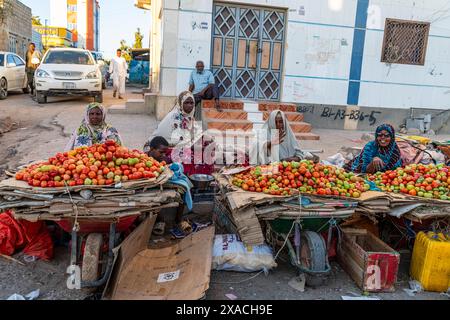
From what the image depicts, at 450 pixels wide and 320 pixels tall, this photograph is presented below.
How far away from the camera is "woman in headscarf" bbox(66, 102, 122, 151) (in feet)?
15.1

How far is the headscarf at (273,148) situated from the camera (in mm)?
5445

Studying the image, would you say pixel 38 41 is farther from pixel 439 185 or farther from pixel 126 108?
pixel 439 185

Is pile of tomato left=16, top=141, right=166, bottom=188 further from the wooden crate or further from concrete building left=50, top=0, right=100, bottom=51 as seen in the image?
concrete building left=50, top=0, right=100, bottom=51

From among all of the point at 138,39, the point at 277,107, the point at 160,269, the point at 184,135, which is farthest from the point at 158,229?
the point at 138,39

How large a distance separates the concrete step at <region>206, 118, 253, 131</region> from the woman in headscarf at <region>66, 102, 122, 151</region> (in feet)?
15.0

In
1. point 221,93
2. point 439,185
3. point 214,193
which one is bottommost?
point 214,193

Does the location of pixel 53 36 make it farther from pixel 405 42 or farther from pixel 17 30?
pixel 405 42

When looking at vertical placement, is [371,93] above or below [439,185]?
above

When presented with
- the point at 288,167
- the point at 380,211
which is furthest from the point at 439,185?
the point at 288,167

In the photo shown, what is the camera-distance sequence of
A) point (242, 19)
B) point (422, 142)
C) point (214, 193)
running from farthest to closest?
point (242, 19) < point (422, 142) < point (214, 193)

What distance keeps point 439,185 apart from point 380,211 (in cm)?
75

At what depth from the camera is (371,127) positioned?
11.4m

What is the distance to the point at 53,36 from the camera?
3731cm
